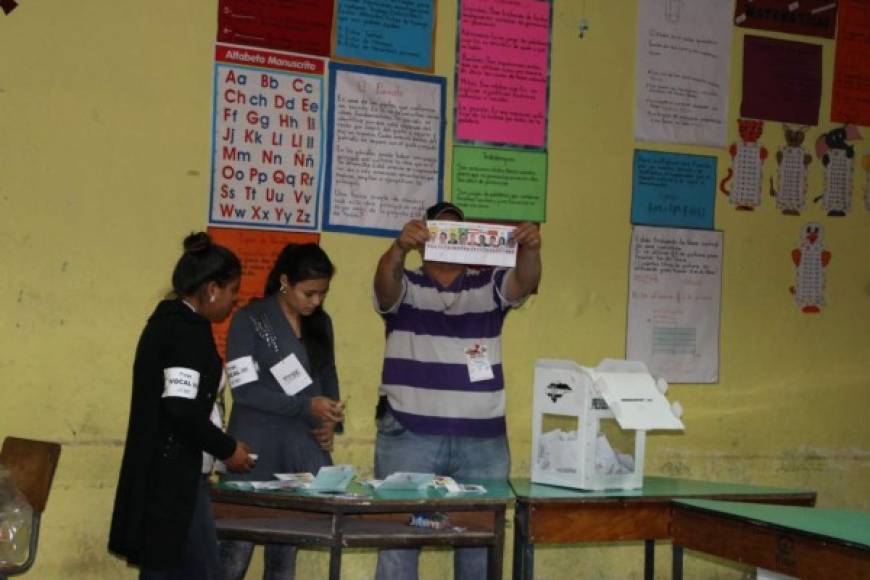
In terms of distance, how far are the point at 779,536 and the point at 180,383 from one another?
6.09ft

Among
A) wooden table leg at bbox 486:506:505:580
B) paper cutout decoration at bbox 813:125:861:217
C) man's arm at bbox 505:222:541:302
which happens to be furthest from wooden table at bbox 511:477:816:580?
paper cutout decoration at bbox 813:125:861:217

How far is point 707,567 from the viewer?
5.95m

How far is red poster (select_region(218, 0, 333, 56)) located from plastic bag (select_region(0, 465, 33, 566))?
6.72 ft

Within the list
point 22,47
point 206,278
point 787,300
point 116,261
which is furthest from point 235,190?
point 787,300

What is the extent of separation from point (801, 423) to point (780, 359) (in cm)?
36

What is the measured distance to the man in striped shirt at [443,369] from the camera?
174 inches

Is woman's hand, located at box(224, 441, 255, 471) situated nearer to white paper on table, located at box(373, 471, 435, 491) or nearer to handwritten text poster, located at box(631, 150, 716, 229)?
white paper on table, located at box(373, 471, 435, 491)

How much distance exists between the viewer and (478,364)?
4.48 m

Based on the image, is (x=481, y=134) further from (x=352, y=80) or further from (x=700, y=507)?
(x=700, y=507)

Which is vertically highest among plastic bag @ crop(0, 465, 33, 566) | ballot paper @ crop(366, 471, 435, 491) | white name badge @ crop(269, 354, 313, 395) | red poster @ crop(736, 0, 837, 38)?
red poster @ crop(736, 0, 837, 38)

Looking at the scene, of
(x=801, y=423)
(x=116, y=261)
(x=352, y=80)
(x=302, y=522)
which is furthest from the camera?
(x=801, y=423)

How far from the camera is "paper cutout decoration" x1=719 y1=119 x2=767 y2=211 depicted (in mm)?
5965

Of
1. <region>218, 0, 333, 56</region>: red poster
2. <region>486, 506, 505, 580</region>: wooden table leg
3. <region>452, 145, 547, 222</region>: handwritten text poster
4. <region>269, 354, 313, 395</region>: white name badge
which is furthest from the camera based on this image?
<region>452, 145, 547, 222</region>: handwritten text poster

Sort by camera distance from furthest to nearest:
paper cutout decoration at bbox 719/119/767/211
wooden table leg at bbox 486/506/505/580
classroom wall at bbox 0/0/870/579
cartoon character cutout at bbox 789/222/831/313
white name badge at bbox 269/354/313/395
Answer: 1. cartoon character cutout at bbox 789/222/831/313
2. paper cutout decoration at bbox 719/119/767/211
3. classroom wall at bbox 0/0/870/579
4. white name badge at bbox 269/354/313/395
5. wooden table leg at bbox 486/506/505/580
